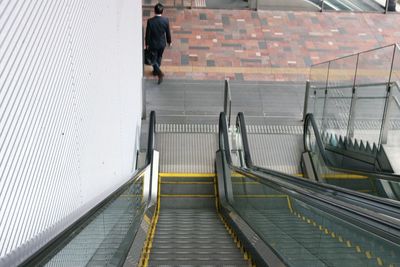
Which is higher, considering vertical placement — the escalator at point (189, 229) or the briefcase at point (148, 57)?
the briefcase at point (148, 57)

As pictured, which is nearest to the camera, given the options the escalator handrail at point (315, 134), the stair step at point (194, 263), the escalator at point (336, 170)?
the stair step at point (194, 263)

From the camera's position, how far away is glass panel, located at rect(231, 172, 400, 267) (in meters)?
1.99

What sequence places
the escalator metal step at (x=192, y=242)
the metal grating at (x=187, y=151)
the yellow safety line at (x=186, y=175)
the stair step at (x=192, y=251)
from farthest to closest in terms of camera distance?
the metal grating at (x=187, y=151)
the yellow safety line at (x=186, y=175)
the stair step at (x=192, y=251)
the escalator metal step at (x=192, y=242)

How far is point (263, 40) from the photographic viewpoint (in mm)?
10703

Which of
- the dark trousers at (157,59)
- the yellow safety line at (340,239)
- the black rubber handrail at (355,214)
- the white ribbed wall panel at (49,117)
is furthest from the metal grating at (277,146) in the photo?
the yellow safety line at (340,239)

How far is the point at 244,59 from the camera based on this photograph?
32.5 ft

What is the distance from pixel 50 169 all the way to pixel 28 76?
49cm

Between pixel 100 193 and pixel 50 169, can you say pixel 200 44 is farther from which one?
pixel 50 169

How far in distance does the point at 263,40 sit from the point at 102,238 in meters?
8.74

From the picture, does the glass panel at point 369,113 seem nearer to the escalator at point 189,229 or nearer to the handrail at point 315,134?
the handrail at point 315,134

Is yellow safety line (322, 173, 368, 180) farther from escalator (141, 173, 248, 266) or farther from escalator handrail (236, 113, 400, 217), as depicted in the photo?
escalator (141, 173, 248, 266)

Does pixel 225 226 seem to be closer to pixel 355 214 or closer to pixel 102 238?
pixel 102 238

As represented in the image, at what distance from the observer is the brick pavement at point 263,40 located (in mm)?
9508

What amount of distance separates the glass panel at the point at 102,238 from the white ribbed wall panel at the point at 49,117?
A: 0.13m
